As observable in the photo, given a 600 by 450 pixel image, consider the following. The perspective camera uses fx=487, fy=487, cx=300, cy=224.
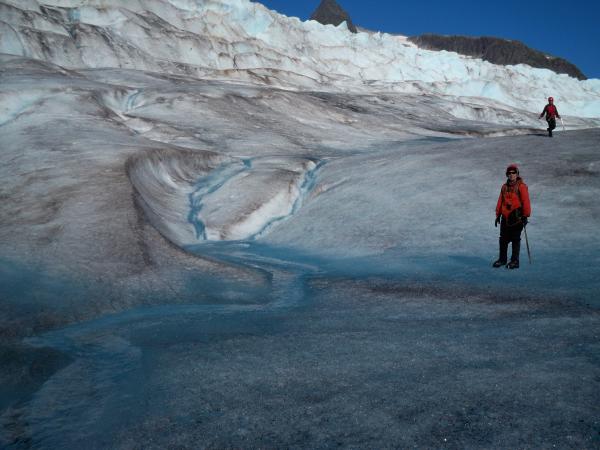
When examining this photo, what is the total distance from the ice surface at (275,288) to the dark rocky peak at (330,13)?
4370 inches

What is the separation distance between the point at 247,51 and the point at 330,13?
280ft

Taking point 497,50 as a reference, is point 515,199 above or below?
below

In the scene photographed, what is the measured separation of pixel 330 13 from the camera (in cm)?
12362

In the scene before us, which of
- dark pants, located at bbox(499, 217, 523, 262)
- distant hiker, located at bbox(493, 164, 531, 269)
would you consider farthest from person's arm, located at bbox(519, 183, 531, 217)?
dark pants, located at bbox(499, 217, 523, 262)

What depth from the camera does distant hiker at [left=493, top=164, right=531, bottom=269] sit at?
7242 mm

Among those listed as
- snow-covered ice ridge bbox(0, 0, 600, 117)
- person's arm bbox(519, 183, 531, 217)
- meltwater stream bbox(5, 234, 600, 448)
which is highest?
snow-covered ice ridge bbox(0, 0, 600, 117)

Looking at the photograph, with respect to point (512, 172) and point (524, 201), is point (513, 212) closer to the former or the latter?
point (524, 201)

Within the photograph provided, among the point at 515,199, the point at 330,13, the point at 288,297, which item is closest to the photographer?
the point at 288,297

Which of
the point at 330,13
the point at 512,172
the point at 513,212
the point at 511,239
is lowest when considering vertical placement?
the point at 511,239

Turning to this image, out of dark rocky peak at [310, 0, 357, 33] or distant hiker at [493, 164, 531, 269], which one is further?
dark rocky peak at [310, 0, 357, 33]

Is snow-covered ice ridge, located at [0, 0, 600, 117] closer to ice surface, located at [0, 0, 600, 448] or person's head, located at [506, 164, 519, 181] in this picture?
ice surface, located at [0, 0, 600, 448]

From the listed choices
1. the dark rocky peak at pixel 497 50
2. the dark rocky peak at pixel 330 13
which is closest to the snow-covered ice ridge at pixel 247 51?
the dark rocky peak at pixel 497 50

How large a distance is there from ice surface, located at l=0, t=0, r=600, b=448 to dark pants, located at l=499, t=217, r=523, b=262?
0.38 m

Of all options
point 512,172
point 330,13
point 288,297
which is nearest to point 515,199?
point 512,172
